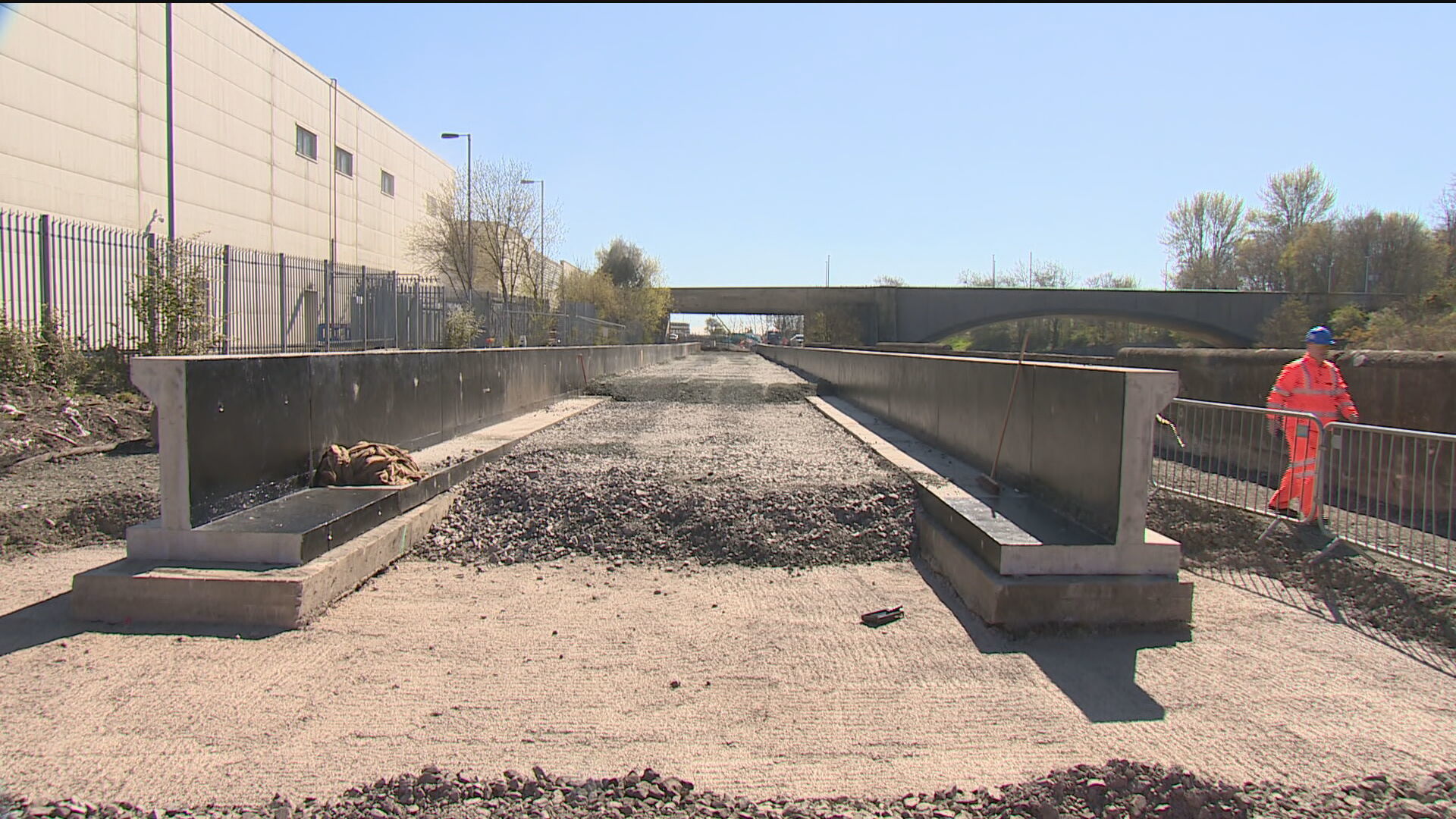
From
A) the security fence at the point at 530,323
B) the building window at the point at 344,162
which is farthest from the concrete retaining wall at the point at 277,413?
the building window at the point at 344,162

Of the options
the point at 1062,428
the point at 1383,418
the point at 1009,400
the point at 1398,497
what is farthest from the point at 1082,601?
the point at 1383,418

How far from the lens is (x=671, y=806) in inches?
135

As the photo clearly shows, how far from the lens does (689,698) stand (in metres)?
4.48

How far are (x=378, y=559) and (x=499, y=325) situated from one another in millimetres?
20569

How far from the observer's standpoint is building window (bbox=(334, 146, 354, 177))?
3909 centimetres

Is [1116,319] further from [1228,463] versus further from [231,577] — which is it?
[231,577]

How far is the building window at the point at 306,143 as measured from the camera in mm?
35469

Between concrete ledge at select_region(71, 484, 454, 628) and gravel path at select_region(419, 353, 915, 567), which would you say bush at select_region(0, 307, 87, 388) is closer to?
gravel path at select_region(419, 353, 915, 567)

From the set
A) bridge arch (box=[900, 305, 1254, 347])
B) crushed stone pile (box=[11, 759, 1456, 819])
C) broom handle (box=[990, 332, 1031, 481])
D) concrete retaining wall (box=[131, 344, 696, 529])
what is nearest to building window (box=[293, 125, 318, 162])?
concrete retaining wall (box=[131, 344, 696, 529])

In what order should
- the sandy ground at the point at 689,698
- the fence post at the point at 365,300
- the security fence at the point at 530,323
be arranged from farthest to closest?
the security fence at the point at 530,323, the fence post at the point at 365,300, the sandy ground at the point at 689,698

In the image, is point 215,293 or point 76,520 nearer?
point 76,520

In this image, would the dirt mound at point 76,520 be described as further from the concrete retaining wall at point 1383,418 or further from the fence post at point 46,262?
the concrete retaining wall at point 1383,418

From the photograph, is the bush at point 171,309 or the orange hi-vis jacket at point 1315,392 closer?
the orange hi-vis jacket at point 1315,392

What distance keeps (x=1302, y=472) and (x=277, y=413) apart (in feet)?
27.5
